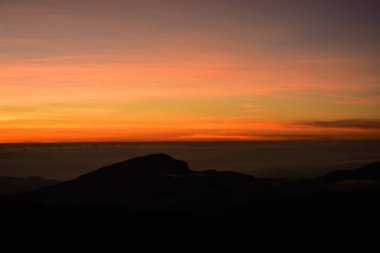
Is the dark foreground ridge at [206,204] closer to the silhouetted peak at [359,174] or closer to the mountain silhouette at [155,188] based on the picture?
the silhouetted peak at [359,174]

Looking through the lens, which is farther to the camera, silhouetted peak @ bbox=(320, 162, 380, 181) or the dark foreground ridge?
silhouetted peak @ bbox=(320, 162, 380, 181)

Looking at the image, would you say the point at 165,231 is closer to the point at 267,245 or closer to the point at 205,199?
the point at 267,245

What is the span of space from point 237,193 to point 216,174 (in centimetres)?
1063

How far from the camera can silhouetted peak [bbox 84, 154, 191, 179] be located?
283 feet

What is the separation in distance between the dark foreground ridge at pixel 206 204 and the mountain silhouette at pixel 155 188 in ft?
0.53

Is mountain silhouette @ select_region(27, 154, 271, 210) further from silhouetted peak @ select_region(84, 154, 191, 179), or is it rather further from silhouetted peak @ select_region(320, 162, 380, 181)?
silhouetted peak @ select_region(320, 162, 380, 181)

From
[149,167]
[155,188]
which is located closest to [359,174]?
[155,188]

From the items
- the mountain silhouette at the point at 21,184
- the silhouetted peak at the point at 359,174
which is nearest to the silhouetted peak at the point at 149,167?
the silhouetted peak at the point at 359,174

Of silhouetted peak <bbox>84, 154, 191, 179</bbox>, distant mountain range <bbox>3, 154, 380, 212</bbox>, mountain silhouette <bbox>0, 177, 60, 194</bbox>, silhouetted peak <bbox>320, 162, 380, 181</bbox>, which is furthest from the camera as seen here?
mountain silhouette <bbox>0, 177, 60, 194</bbox>

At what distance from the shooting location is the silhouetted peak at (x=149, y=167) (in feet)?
283

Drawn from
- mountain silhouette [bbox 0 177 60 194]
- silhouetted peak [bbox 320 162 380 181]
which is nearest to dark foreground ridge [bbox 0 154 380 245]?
silhouetted peak [bbox 320 162 380 181]

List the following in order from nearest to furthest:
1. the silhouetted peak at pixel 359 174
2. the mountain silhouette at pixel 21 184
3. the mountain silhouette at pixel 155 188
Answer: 1. the mountain silhouette at pixel 155 188
2. the silhouetted peak at pixel 359 174
3. the mountain silhouette at pixel 21 184

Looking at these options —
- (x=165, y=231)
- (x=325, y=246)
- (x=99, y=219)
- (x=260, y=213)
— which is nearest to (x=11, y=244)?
(x=99, y=219)

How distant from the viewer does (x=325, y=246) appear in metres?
42.2
